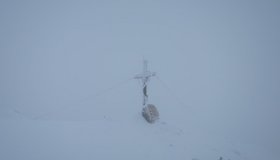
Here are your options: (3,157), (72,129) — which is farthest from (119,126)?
(3,157)

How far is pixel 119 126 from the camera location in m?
21.1

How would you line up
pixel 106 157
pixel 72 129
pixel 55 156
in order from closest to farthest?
pixel 55 156 < pixel 106 157 < pixel 72 129

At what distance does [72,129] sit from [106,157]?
448 cm

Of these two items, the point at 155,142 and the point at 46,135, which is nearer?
the point at 46,135

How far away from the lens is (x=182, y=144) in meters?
20.7

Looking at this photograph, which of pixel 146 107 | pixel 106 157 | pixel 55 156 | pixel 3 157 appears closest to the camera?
pixel 3 157

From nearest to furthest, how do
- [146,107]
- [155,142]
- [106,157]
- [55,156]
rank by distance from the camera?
1. [55,156]
2. [106,157]
3. [155,142]
4. [146,107]

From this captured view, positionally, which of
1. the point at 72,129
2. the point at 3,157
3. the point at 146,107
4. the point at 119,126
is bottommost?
the point at 3,157

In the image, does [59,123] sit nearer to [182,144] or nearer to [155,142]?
[155,142]

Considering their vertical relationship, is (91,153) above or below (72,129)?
below

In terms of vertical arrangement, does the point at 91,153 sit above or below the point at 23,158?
above

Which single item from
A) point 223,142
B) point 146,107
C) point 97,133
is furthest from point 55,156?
point 223,142

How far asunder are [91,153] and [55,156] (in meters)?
2.54

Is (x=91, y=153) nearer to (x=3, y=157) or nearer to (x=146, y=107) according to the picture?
(x=3, y=157)
